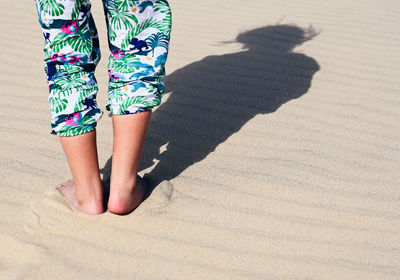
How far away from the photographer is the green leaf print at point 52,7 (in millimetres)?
1807

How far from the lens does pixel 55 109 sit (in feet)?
6.32

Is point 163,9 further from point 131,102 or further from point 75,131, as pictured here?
point 75,131

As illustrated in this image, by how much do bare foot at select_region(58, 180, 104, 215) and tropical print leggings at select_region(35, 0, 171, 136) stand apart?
382 mm

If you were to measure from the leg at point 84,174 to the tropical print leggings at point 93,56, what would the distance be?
0.16 feet

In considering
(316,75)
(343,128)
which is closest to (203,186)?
(343,128)

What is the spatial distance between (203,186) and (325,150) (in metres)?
0.72

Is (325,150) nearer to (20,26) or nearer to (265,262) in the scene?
(265,262)

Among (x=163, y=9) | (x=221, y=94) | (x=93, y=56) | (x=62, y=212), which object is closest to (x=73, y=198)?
(x=62, y=212)

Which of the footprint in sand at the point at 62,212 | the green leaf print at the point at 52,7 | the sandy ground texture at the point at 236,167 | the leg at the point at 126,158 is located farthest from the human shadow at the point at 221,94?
the green leaf print at the point at 52,7

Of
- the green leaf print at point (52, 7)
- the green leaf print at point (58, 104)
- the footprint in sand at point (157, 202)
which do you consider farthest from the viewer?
the footprint in sand at point (157, 202)

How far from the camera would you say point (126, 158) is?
81.1 inches

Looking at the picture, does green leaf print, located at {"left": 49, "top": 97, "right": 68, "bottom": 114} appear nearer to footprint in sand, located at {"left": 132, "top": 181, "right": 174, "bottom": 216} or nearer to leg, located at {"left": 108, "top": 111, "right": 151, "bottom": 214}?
leg, located at {"left": 108, "top": 111, "right": 151, "bottom": 214}

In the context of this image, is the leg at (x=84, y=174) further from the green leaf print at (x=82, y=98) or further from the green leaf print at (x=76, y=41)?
the green leaf print at (x=76, y=41)

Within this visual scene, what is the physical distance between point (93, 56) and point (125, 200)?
59 cm
